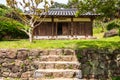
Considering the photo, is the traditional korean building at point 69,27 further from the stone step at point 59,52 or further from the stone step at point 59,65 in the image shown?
the stone step at point 59,65

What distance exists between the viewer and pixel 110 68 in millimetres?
10758

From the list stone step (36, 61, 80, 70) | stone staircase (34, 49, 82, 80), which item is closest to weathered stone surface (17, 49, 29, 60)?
stone staircase (34, 49, 82, 80)

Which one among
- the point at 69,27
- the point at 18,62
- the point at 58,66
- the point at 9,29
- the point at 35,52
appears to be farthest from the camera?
the point at 69,27

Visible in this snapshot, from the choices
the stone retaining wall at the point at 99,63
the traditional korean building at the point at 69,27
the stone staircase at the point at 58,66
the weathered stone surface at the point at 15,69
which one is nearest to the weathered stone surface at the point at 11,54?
the weathered stone surface at the point at 15,69

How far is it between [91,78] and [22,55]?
3340 millimetres

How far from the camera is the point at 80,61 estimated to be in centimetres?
1065

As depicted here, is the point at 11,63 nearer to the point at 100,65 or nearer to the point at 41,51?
the point at 41,51

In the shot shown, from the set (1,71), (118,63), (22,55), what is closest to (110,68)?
(118,63)

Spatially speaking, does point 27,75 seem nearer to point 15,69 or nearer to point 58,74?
point 15,69

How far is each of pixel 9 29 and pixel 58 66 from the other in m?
10.2

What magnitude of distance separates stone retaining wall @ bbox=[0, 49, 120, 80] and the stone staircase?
26 centimetres

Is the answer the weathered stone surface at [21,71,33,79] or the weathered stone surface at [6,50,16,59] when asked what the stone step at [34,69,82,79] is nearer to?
the weathered stone surface at [21,71,33,79]

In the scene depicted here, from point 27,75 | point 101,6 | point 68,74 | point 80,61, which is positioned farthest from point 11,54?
point 101,6

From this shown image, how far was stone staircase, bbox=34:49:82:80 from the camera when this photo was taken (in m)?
9.11
